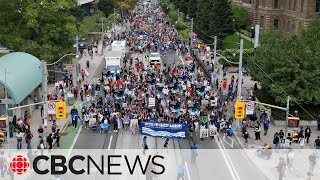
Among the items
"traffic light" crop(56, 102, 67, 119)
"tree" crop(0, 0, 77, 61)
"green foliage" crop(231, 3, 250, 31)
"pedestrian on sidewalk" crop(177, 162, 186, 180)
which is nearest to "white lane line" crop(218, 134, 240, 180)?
"pedestrian on sidewalk" crop(177, 162, 186, 180)

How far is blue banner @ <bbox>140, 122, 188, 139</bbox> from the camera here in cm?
3350

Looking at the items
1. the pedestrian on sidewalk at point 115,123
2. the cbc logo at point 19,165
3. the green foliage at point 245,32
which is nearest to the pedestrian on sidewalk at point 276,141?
the pedestrian on sidewalk at point 115,123

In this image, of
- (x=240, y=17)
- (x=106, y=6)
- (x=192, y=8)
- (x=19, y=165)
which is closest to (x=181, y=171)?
(x=19, y=165)

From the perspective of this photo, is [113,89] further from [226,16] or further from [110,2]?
[110,2]

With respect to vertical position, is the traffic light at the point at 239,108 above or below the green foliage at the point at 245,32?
below

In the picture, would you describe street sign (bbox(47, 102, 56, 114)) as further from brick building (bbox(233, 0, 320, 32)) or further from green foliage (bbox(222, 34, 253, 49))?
green foliage (bbox(222, 34, 253, 49))

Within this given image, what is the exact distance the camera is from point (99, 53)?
78.1 meters

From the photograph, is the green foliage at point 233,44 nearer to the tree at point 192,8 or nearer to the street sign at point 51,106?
the tree at point 192,8

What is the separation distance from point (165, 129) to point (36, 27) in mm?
24220

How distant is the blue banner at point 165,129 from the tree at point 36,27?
20.5 meters

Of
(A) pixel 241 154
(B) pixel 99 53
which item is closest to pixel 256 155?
(A) pixel 241 154

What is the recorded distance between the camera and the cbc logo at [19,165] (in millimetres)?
28983

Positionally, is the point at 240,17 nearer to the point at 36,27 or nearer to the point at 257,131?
the point at 36,27

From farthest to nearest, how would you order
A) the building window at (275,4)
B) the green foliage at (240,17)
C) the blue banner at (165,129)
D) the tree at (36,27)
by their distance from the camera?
the green foliage at (240,17)
the building window at (275,4)
the tree at (36,27)
the blue banner at (165,129)
